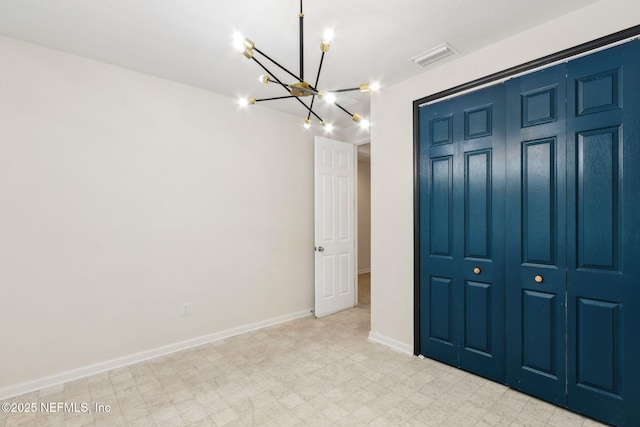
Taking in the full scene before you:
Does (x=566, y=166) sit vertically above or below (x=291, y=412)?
above

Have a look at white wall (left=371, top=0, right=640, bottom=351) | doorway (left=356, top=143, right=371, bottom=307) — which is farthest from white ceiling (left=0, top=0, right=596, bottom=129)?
doorway (left=356, top=143, right=371, bottom=307)

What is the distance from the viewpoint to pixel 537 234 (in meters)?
2.26

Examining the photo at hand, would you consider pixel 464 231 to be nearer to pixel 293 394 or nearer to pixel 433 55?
pixel 433 55

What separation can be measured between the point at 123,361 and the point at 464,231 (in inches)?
132

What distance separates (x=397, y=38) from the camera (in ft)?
7.91

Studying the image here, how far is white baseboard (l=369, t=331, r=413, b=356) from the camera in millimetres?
3061

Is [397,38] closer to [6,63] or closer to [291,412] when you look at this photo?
[291,412]

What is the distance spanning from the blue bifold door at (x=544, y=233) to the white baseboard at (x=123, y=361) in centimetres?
213

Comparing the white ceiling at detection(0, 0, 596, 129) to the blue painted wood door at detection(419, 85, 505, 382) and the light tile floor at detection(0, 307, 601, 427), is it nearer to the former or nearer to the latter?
the blue painted wood door at detection(419, 85, 505, 382)

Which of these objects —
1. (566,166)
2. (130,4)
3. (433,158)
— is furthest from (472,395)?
(130,4)

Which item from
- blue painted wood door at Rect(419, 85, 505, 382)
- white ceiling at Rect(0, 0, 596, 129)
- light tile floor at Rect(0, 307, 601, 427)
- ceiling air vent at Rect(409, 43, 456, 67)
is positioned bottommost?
light tile floor at Rect(0, 307, 601, 427)

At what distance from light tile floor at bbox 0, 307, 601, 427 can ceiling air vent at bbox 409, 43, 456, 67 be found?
2.76 meters

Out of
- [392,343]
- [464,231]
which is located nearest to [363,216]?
[392,343]

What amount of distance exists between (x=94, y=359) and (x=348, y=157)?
3.75 metres
